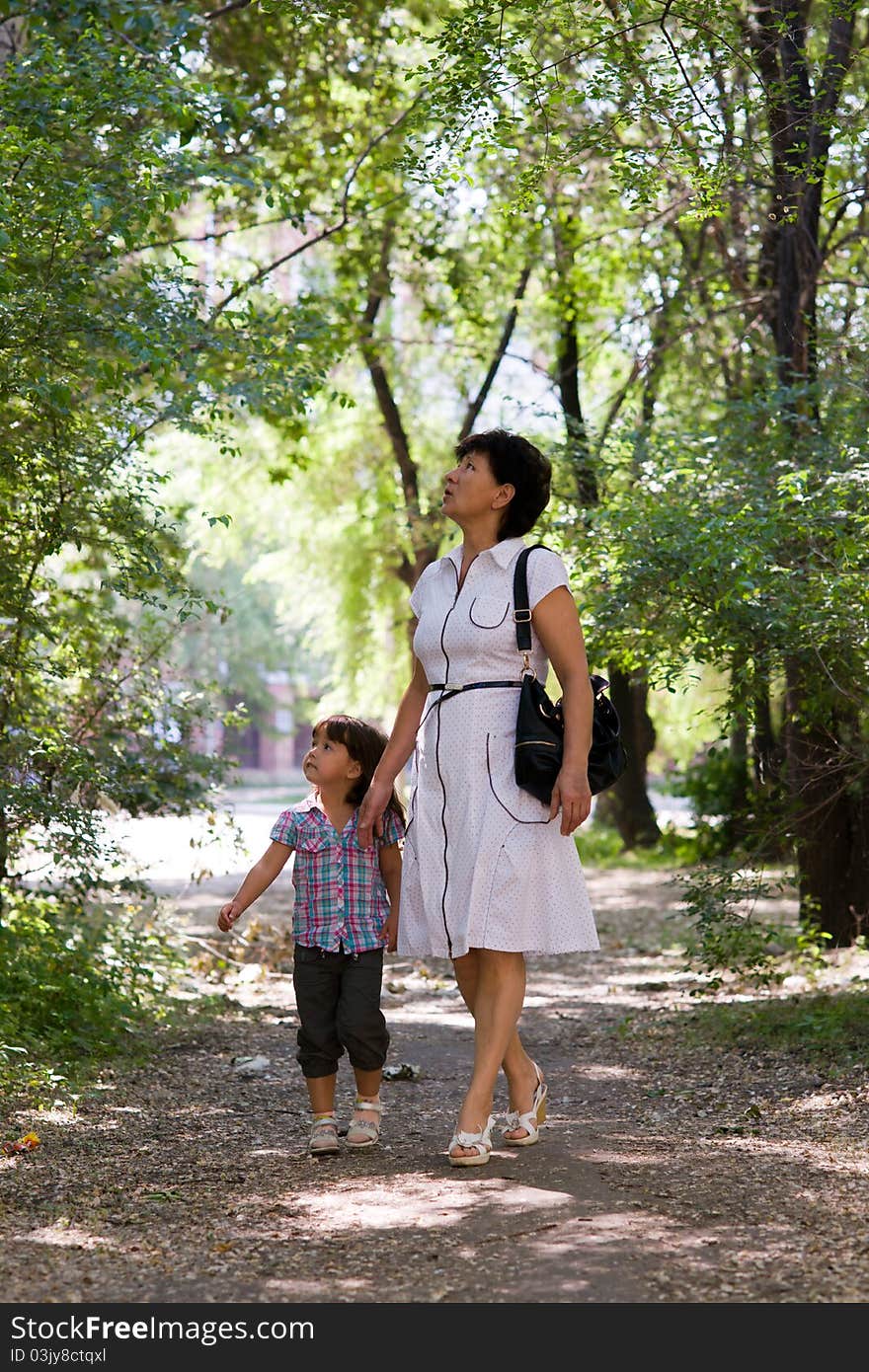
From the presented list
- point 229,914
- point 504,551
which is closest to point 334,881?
point 229,914

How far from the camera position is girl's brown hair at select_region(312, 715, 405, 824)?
5.35 m

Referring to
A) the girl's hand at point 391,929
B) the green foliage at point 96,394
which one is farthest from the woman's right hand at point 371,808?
the green foliage at point 96,394

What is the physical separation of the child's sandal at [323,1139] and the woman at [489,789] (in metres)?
0.53

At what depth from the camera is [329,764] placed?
209 inches

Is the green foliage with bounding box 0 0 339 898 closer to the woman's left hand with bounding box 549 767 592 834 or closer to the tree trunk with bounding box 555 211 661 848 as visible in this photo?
the woman's left hand with bounding box 549 767 592 834

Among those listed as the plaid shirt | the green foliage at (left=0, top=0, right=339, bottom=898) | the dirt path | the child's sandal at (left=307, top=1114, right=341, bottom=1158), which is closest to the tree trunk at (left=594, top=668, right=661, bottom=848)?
the green foliage at (left=0, top=0, right=339, bottom=898)

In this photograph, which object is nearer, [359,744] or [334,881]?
[334,881]

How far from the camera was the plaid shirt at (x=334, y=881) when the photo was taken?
17.1 feet

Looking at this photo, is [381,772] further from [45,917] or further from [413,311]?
[413,311]

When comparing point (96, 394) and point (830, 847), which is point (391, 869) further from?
point (830, 847)

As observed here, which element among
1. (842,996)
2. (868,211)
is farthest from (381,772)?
(868,211)

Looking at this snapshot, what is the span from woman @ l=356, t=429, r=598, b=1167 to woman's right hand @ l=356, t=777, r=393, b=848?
15cm

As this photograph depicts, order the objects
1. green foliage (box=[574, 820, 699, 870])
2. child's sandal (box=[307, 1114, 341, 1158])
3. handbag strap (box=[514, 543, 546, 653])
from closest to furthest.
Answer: handbag strap (box=[514, 543, 546, 653]), child's sandal (box=[307, 1114, 341, 1158]), green foliage (box=[574, 820, 699, 870])

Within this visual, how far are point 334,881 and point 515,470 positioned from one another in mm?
1482
